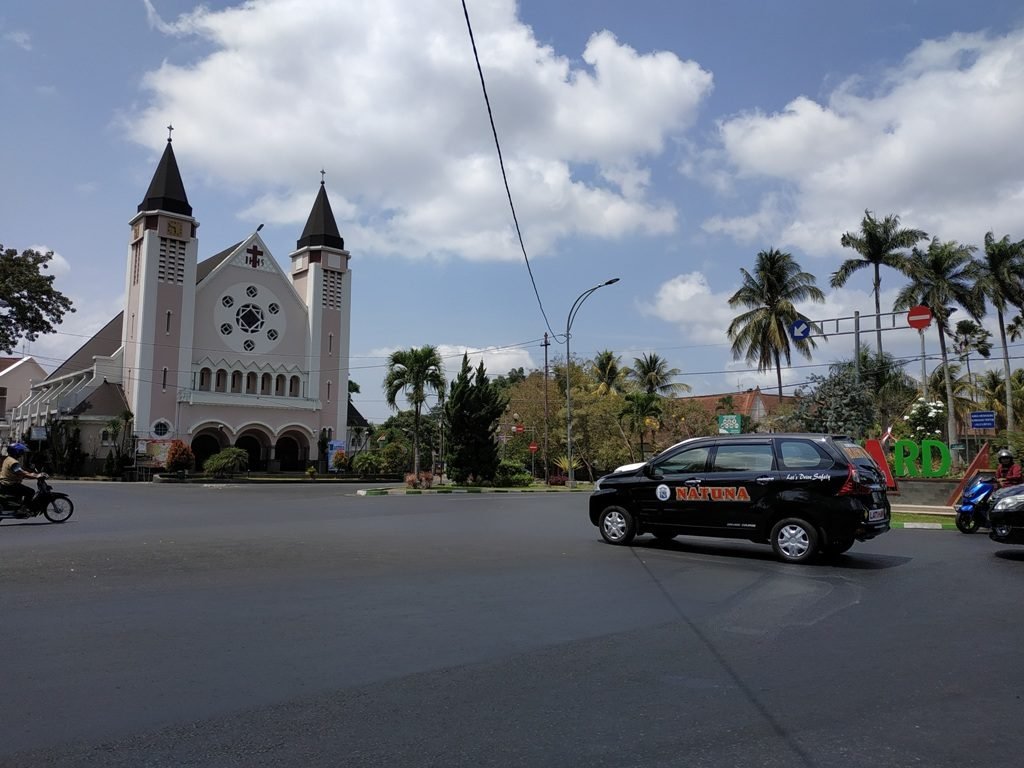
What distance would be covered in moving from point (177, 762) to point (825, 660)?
174 inches

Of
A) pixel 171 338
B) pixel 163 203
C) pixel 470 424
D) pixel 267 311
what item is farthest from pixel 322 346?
pixel 470 424

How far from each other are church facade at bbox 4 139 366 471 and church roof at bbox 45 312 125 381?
0.65 feet

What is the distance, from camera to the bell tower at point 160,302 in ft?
167

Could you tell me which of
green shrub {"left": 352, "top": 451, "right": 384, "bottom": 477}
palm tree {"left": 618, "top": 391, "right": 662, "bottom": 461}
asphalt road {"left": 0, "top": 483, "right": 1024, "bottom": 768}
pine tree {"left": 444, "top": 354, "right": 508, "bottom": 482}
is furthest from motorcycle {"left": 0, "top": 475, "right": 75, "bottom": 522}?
palm tree {"left": 618, "top": 391, "right": 662, "bottom": 461}

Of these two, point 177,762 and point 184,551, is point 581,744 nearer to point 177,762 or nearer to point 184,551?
point 177,762

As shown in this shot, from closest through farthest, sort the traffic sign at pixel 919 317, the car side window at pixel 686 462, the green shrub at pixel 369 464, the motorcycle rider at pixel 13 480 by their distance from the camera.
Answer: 1. the car side window at pixel 686 462
2. the motorcycle rider at pixel 13 480
3. the traffic sign at pixel 919 317
4. the green shrub at pixel 369 464

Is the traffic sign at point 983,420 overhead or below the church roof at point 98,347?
below

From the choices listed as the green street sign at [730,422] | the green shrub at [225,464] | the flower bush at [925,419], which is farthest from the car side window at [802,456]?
the green shrub at [225,464]

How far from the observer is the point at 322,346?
59656 millimetres

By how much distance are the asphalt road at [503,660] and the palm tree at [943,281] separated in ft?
128

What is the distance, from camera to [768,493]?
1077 centimetres

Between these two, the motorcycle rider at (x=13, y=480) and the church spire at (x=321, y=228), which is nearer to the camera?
the motorcycle rider at (x=13, y=480)

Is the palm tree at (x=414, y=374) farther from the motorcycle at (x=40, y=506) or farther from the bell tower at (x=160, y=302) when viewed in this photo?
the motorcycle at (x=40, y=506)

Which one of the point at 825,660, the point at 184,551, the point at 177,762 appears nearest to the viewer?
the point at 177,762
